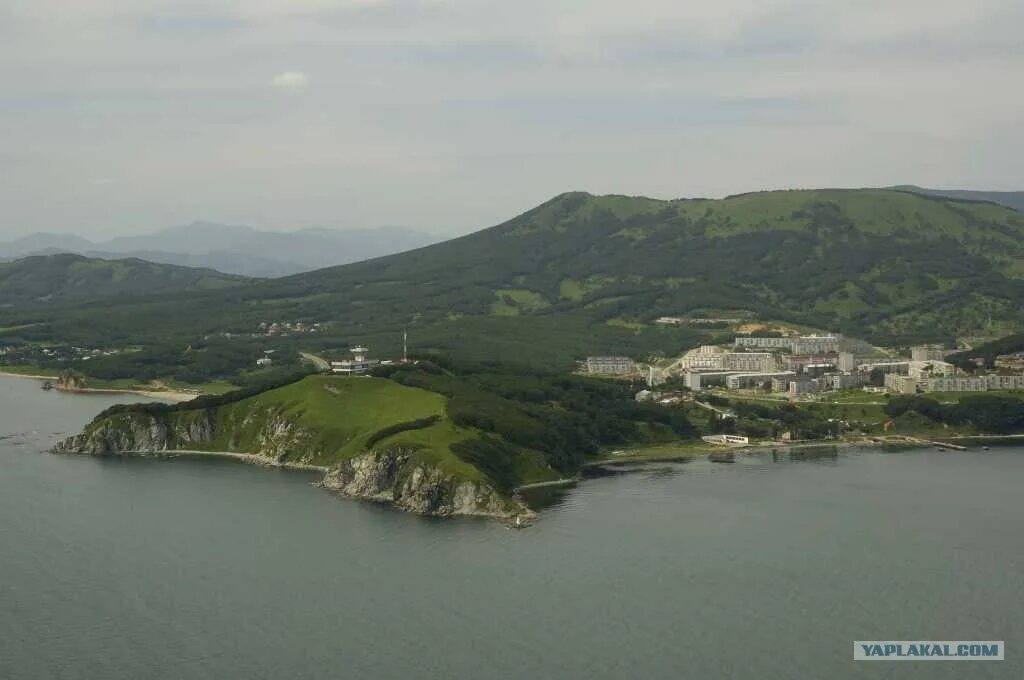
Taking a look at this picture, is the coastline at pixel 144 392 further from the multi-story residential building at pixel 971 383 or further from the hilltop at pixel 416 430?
the multi-story residential building at pixel 971 383

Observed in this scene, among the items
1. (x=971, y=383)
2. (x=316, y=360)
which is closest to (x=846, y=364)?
(x=971, y=383)

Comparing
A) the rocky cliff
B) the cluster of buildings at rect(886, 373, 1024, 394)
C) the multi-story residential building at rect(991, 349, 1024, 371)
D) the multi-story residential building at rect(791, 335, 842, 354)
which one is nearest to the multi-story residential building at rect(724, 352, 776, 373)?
the multi-story residential building at rect(791, 335, 842, 354)

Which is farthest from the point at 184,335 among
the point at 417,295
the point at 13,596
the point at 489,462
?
the point at 13,596

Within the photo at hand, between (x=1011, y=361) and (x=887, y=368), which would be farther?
(x=887, y=368)

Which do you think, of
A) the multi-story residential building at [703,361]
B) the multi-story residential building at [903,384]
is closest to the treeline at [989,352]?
the multi-story residential building at [903,384]

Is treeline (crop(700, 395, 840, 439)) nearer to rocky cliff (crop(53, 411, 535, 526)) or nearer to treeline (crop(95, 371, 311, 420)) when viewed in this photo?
treeline (crop(95, 371, 311, 420))

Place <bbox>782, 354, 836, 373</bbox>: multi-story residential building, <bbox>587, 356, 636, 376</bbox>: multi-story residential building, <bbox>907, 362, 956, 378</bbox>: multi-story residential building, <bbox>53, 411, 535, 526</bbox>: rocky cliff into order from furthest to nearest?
1. <bbox>782, 354, 836, 373</bbox>: multi-story residential building
2. <bbox>587, 356, 636, 376</bbox>: multi-story residential building
3. <bbox>907, 362, 956, 378</bbox>: multi-story residential building
4. <bbox>53, 411, 535, 526</bbox>: rocky cliff

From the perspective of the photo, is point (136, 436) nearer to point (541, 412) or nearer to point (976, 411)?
point (541, 412)
